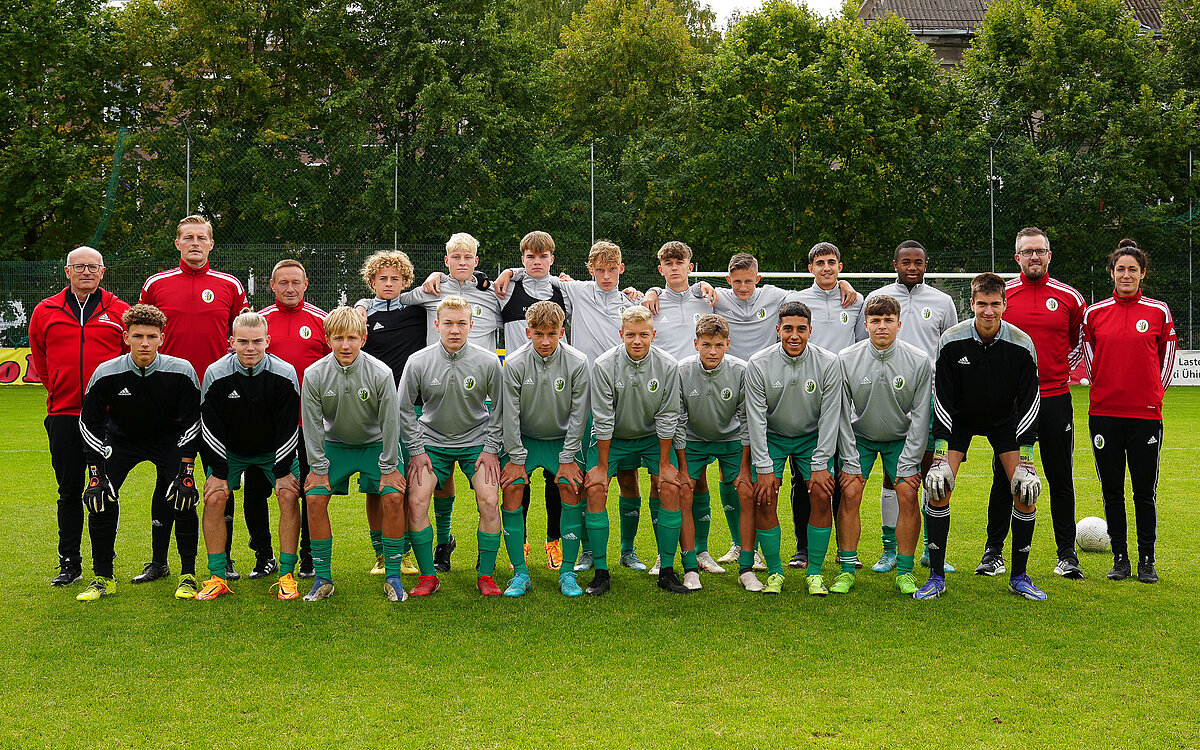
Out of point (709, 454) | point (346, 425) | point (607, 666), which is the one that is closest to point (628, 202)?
point (709, 454)

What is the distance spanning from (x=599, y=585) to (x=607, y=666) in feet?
3.75

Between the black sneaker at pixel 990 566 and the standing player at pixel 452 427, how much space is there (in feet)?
8.85

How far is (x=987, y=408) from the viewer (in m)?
4.90

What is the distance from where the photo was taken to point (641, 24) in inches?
1088

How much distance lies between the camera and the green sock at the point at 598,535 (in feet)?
16.8

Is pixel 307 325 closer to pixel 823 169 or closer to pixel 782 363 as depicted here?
pixel 782 363

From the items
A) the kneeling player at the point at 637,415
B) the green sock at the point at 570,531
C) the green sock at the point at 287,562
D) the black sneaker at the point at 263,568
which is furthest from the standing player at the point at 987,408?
the black sneaker at the point at 263,568

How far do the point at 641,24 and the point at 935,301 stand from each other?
24.0 meters

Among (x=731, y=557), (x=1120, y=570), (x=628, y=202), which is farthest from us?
(x=628, y=202)

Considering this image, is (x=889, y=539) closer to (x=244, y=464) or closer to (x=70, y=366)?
(x=244, y=464)

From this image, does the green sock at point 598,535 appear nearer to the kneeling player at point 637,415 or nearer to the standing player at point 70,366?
the kneeling player at point 637,415

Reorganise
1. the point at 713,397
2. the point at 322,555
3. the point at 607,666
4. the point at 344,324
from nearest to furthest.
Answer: the point at 607,666 → the point at 344,324 → the point at 322,555 → the point at 713,397

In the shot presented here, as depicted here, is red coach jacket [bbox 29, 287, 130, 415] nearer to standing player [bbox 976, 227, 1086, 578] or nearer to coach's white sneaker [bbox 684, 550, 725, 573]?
coach's white sneaker [bbox 684, 550, 725, 573]

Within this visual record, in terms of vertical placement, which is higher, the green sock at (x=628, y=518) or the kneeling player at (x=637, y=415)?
the kneeling player at (x=637, y=415)
